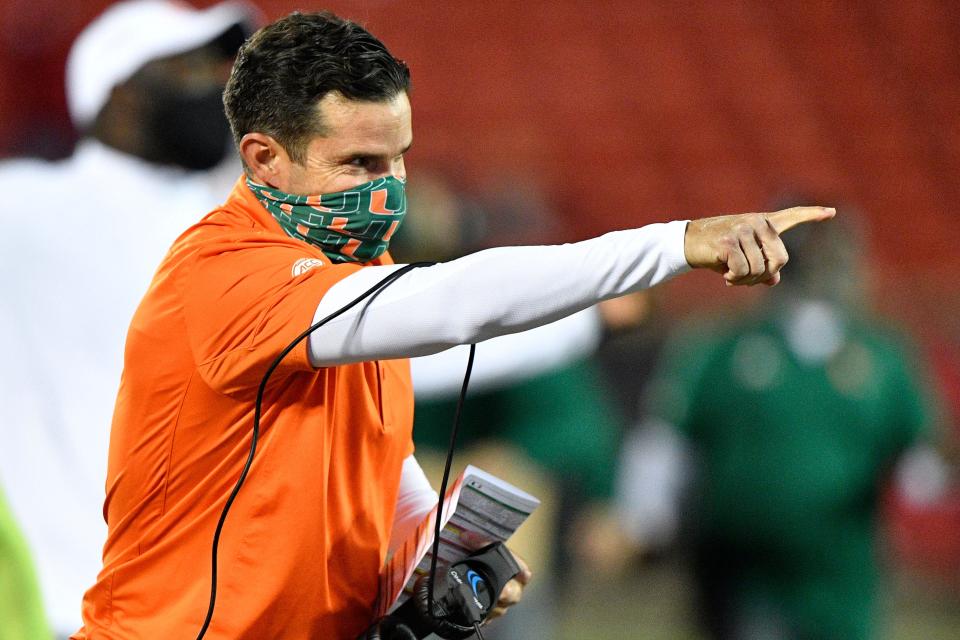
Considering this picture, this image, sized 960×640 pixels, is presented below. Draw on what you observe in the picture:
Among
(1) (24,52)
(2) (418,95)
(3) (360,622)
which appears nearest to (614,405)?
(2) (418,95)

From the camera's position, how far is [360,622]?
2.12m

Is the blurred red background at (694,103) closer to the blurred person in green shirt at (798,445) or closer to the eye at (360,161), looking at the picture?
the blurred person in green shirt at (798,445)

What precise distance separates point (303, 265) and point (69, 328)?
200 centimetres

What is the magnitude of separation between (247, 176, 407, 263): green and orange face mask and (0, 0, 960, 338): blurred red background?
710cm

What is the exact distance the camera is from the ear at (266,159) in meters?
2.01

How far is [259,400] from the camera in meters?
1.87

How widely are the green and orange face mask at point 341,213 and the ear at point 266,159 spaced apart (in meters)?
0.01

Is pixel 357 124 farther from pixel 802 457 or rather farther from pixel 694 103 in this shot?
pixel 694 103

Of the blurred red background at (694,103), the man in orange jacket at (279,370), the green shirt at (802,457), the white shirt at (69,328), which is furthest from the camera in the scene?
the blurred red background at (694,103)

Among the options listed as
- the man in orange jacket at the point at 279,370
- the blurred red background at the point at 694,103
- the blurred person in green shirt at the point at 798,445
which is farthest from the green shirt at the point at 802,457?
the blurred red background at the point at 694,103

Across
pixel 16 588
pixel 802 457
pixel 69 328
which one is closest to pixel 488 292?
pixel 16 588

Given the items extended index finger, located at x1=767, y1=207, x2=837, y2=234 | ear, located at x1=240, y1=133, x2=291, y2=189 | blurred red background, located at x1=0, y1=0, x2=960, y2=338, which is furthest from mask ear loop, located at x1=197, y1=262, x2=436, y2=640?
blurred red background, located at x1=0, y1=0, x2=960, y2=338

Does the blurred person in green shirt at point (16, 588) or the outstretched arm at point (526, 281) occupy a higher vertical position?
the outstretched arm at point (526, 281)

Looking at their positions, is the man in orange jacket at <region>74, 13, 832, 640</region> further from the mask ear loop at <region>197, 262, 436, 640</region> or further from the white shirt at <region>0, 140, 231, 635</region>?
the white shirt at <region>0, 140, 231, 635</region>
